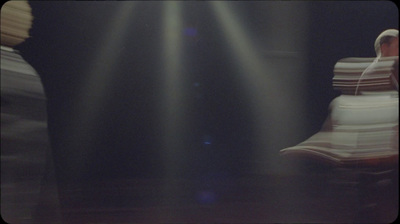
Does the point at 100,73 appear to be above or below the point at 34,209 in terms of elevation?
above

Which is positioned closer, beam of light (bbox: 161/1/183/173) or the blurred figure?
beam of light (bbox: 161/1/183/173)

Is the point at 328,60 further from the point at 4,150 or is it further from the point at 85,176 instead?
the point at 4,150

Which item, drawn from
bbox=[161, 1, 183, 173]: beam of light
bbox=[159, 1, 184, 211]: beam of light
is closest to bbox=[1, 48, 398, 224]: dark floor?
bbox=[159, 1, 184, 211]: beam of light

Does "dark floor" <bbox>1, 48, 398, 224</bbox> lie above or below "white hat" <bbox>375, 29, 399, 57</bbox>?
below

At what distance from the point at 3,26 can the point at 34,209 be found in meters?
1.13

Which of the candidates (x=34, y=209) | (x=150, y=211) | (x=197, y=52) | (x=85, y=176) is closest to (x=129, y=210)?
(x=150, y=211)

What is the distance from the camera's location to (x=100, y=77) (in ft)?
9.49

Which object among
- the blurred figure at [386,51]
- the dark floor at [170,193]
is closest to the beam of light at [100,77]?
the dark floor at [170,193]

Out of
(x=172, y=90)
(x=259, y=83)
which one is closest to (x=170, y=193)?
(x=172, y=90)

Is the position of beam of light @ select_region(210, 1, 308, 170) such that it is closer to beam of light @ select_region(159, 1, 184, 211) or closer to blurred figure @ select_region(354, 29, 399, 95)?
beam of light @ select_region(159, 1, 184, 211)

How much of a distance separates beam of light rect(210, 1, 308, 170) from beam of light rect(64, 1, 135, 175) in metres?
0.56

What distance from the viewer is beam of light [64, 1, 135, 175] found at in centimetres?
288

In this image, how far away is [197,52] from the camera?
2893 millimetres

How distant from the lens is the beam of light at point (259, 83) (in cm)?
292
